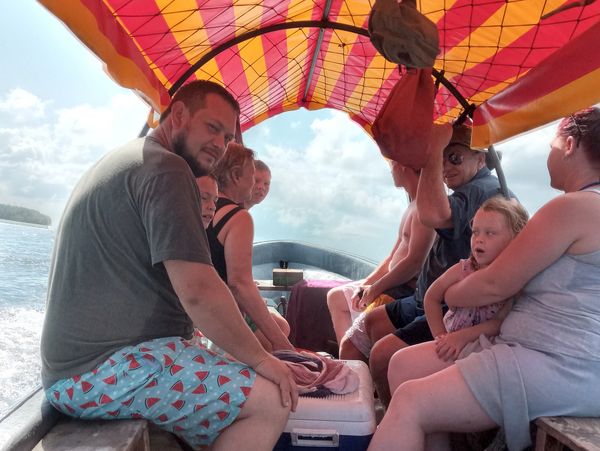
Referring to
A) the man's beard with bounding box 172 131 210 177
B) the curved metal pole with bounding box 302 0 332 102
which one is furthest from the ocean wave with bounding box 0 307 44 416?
the curved metal pole with bounding box 302 0 332 102

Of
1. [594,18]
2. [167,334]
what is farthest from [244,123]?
[167,334]

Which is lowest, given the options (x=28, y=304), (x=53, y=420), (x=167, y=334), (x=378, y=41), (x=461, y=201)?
(x=28, y=304)

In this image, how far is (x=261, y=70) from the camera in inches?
144

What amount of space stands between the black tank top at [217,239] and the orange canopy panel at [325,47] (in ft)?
1.88

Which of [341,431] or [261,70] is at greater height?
[261,70]

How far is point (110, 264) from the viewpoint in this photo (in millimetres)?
1335

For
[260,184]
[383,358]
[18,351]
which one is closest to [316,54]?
[260,184]

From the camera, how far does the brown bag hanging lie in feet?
6.89

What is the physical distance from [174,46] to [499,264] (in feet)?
Answer: 7.32

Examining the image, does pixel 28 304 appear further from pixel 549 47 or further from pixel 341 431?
pixel 549 47

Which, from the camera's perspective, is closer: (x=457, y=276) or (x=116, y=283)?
(x=116, y=283)

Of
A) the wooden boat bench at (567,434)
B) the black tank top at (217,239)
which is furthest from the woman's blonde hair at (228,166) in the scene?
the wooden boat bench at (567,434)

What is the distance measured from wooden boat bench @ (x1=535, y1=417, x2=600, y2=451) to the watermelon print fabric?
2.85 feet

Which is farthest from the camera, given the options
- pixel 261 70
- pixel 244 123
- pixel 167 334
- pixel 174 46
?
pixel 244 123
